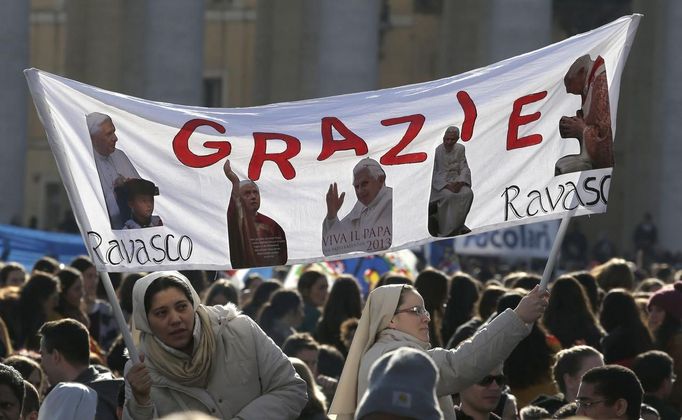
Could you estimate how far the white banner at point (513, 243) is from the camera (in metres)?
32.9

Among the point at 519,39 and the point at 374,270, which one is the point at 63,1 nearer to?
the point at 519,39

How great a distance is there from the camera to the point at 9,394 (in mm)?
10852

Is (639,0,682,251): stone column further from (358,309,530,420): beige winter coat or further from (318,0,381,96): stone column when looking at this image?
(358,309,530,420): beige winter coat

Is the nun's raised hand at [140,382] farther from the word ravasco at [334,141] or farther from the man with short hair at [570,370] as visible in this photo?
the man with short hair at [570,370]

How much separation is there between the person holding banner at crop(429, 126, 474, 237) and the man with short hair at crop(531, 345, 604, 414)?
1465mm

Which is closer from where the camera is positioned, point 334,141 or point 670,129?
point 334,141

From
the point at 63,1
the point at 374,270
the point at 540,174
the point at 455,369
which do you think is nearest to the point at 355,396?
the point at 455,369

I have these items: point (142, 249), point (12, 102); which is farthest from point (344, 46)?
point (142, 249)

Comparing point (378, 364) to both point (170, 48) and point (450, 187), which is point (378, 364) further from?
point (170, 48)

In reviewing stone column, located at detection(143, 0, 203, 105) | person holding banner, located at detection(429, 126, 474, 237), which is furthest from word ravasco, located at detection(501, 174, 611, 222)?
stone column, located at detection(143, 0, 203, 105)

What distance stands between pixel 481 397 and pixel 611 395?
1028 millimetres

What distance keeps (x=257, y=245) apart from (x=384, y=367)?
4.05 metres

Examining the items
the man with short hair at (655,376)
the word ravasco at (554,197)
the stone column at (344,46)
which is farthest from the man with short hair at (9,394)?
the stone column at (344,46)

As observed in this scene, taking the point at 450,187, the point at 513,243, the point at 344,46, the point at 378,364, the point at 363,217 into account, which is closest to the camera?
→ the point at 378,364
